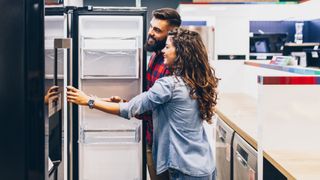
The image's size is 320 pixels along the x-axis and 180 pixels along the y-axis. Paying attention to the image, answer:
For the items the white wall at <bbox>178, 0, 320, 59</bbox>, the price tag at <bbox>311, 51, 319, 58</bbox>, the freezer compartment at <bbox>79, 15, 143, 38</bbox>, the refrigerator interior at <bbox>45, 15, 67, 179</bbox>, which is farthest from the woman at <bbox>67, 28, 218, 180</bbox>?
the white wall at <bbox>178, 0, 320, 59</bbox>

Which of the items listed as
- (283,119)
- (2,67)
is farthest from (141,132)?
(2,67)

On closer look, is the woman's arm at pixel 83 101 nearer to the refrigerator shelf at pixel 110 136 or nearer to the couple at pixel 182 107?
the couple at pixel 182 107

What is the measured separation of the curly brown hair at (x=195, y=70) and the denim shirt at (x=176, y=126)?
0.04 meters

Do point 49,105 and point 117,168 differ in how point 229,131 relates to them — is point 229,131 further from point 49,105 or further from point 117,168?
point 49,105

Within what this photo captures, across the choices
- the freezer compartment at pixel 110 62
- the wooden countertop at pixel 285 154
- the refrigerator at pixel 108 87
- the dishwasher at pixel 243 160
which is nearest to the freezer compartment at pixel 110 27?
the refrigerator at pixel 108 87

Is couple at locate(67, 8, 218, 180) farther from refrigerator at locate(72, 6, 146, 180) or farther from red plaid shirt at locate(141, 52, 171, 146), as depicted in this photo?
refrigerator at locate(72, 6, 146, 180)

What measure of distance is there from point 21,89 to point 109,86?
309 cm

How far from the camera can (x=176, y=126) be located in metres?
2.38

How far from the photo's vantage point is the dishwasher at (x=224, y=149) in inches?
134

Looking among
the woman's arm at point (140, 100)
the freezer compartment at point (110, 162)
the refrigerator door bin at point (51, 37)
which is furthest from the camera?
the freezer compartment at point (110, 162)

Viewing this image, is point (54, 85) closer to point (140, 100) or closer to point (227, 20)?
point (140, 100)

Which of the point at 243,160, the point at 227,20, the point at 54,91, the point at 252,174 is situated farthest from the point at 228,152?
the point at 227,20

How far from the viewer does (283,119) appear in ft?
7.64

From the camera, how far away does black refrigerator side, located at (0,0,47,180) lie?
3.67 feet
